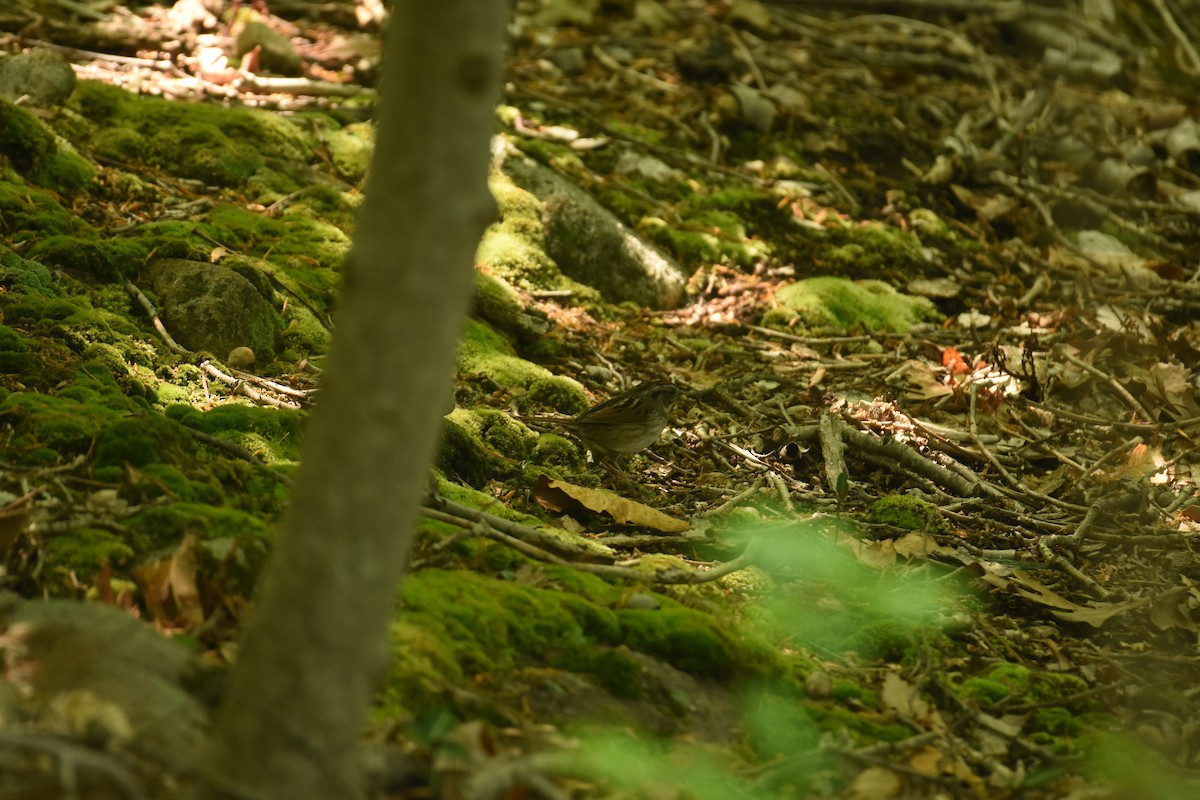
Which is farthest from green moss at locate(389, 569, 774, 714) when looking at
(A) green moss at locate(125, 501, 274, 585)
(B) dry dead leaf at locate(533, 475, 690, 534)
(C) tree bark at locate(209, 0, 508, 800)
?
(B) dry dead leaf at locate(533, 475, 690, 534)

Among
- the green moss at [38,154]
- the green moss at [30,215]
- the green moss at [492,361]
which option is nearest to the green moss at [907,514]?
the green moss at [492,361]

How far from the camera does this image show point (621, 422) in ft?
15.7

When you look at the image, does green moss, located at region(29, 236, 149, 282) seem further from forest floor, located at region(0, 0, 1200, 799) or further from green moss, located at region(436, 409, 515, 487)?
green moss, located at region(436, 409, 515, 487)

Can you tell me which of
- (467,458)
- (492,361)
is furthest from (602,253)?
→ (467,458)

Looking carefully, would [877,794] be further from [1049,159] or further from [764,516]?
[1049,159]

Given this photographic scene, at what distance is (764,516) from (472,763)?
8.12 ft

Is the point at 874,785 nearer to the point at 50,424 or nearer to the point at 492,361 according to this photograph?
the point at 50,424

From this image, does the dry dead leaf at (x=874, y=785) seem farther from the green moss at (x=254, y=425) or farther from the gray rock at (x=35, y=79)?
the gray rock at (x=35, y=79)

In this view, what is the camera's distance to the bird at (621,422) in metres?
4.78

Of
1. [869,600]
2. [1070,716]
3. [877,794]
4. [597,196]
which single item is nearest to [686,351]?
[597,196]

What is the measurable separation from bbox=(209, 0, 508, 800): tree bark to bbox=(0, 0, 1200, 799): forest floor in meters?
0.28

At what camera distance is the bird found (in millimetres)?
4777

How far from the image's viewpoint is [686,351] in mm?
6258

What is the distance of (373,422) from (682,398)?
4.05m
